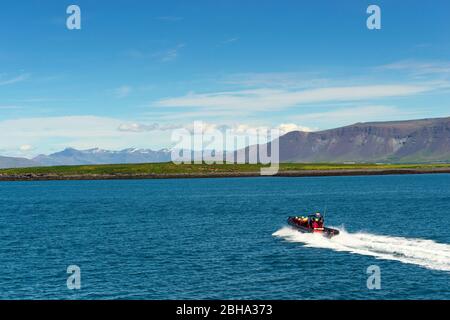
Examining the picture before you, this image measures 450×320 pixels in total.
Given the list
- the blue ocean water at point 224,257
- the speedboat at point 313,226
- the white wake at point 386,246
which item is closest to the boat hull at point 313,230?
the speedboat at point 313,226

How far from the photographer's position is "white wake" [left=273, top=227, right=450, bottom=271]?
193ft

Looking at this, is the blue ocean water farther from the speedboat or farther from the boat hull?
the speedboat

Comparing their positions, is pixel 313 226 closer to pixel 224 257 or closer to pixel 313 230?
pixel 313 230

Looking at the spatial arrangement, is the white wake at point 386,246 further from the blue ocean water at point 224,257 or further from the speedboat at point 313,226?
the speedboat at point 313,226

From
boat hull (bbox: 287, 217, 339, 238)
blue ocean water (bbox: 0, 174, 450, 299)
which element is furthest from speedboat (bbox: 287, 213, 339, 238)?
blue ocean water (bbox: 0, 174, 450, 299)

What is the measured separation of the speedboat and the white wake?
799 millimetres

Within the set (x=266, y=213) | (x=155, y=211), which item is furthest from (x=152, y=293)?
(x=155, y=211)

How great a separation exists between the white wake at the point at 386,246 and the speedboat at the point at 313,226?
80 centimetres

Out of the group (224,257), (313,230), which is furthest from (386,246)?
(224,257)

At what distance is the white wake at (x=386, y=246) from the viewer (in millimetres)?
58938

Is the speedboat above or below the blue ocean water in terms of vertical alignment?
above

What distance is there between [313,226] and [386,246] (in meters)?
14.9

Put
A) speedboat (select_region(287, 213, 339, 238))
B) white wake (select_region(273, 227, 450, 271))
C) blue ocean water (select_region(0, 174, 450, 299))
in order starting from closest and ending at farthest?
1. blue ocean water (select_region(0, 174, 450, 299))
2. white wake (select_region(273, 227, 450, 271))
3. speedboat (select_region(287, 213, 339, 238))

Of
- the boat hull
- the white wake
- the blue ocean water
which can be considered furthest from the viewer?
the boat hull
